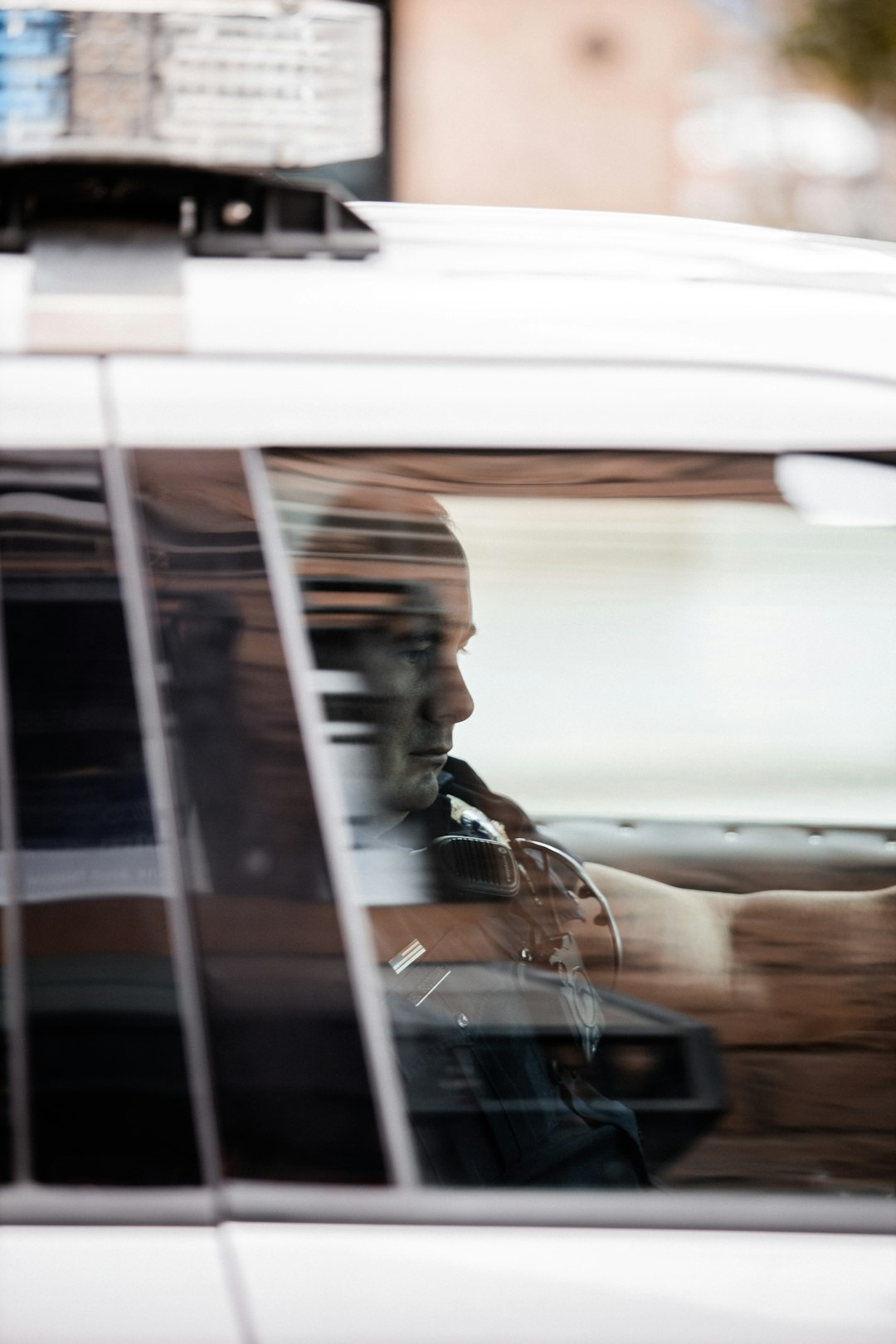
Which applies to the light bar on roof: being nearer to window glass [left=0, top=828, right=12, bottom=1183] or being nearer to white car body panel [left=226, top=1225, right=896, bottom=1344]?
window glass [left=0, top=828, right=12, bottom=1183]

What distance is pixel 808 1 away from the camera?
1009 cm

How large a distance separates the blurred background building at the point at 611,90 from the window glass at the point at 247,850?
8.90 m

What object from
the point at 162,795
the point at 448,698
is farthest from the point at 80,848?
the point at 448,698

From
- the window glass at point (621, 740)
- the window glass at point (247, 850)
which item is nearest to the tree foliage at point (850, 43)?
the window glass at point (621, 740)

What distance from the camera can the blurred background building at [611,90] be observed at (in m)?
9.70

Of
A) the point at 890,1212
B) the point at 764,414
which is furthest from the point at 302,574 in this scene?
the point at 890,1212

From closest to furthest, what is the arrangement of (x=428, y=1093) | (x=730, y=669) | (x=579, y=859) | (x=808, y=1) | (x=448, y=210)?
1. (x=428, y=1093)
2. (x=730, y=669)
3. (x=448, y=210)
4. (x=579, y=859)
5. (x=808, y=1)

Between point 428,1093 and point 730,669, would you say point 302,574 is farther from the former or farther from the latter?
point 730,669

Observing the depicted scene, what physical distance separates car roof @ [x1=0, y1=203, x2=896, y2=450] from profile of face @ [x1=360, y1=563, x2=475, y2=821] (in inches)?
7.6

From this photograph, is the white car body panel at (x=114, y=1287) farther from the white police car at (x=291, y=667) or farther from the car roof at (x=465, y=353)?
the car roof at (x=465, y=353)

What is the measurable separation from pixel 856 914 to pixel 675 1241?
56cm

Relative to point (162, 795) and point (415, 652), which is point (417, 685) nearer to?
point (415, 652)

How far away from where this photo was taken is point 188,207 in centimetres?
126

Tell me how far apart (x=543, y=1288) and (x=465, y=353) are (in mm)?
741
